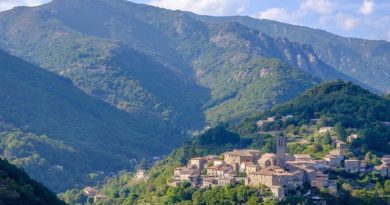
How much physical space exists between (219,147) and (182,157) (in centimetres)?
667

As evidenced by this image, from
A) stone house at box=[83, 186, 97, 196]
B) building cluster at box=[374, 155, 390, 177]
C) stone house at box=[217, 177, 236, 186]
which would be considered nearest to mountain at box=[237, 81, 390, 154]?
building cluster at box=[374, 155, 390, 177]

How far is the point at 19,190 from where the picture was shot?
68500 millimetres

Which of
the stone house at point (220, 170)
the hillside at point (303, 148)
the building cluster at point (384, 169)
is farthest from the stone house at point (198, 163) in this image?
the building cluster at point (384, 169)

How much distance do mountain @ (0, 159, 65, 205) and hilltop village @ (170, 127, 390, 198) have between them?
18.7m

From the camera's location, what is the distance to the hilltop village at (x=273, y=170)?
277 ft

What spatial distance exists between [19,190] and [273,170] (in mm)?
25953

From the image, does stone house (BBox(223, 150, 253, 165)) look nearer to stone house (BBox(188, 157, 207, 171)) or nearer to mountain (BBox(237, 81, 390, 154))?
stone house (BBox(188, 157, 207, 171))

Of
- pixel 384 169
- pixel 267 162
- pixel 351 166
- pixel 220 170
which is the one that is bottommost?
pixel 220 170

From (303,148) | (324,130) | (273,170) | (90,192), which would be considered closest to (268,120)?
(324,130)

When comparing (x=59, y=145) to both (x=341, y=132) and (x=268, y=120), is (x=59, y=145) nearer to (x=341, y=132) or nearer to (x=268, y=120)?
(x=268, y=120)

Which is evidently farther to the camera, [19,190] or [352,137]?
[352,137]

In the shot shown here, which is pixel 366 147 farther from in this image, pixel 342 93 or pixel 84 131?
pixel 84 131

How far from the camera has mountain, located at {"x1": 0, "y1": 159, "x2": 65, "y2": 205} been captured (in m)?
66.0

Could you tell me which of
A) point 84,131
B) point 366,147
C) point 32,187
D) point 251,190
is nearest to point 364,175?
point 366,147
